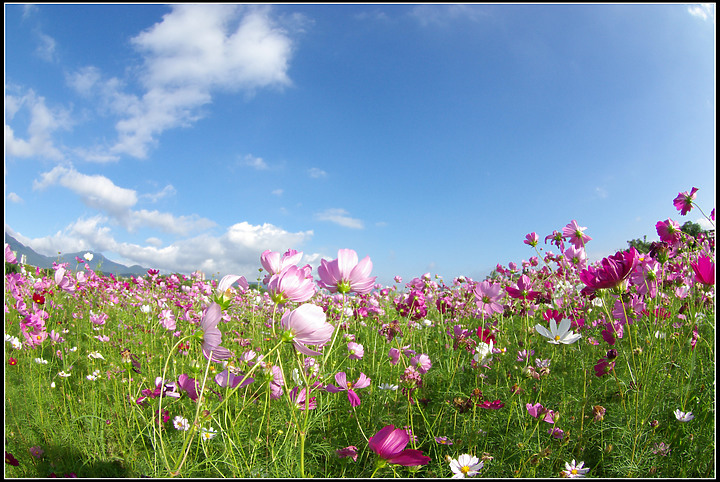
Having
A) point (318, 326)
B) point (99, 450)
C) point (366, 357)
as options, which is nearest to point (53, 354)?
point (99, 450)

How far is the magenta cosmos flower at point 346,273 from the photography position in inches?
38.5

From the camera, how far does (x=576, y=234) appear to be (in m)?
2.41

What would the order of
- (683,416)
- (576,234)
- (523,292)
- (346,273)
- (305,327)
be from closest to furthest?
(305,327)
(346,273)
(683,416)
(523,292)
(576,234)

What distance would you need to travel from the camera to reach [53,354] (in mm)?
3244

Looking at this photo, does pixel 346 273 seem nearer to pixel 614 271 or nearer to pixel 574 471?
pixel 614 271

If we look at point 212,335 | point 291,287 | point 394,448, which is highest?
point 291,287

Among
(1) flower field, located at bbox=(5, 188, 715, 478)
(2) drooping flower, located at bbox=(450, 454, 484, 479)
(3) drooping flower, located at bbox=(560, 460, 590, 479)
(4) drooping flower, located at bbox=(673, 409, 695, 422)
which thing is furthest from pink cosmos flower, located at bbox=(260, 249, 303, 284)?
(4) drooping flower, located at bbox=(673, 409, 695, 422)

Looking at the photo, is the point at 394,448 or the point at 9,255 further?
the point at 9,255

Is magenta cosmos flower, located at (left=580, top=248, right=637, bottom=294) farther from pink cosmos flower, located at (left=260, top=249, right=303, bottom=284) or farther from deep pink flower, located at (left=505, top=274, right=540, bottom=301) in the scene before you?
pink cosmos flower, located at (left=260, top=249, right=303, bottom=284)

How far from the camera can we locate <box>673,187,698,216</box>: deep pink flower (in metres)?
1.87

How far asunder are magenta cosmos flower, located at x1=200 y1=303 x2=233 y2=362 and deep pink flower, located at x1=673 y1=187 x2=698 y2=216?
2236 mm

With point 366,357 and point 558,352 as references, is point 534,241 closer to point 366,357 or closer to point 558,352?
point 558,352

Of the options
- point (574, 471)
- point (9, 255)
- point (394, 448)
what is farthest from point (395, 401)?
point (9, 255)

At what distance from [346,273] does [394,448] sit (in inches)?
17.6
